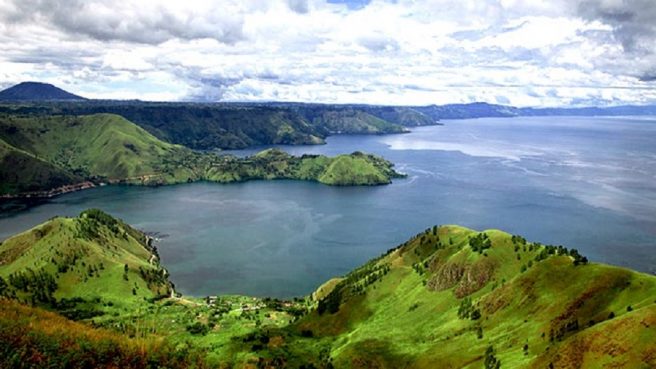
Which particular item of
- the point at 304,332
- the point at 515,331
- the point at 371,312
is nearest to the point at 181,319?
the point at 304,332

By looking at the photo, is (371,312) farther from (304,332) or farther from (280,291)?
(280,291)

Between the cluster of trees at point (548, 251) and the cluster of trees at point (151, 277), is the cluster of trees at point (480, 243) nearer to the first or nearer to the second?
the cluster of trees at point (548, 251)

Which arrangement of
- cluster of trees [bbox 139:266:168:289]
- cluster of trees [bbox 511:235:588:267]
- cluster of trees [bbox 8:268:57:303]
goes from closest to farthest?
cluster of trees [bbox 511:235:588:267] → cluster of trees [bbox 8:268:57:303] → cluster of trees [bbox 139:266:168:289]

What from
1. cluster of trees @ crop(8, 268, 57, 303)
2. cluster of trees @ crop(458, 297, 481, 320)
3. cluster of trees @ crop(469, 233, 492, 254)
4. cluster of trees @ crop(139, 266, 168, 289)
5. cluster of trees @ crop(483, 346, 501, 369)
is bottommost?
cluster of trees @ crop(139, 266, 168, 289)

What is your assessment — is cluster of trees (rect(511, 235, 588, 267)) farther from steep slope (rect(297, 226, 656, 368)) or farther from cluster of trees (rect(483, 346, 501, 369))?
cluster of trees (rect(483, 346, 501, 369))

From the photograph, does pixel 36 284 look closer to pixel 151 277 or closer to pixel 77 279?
→ pixel 77 279

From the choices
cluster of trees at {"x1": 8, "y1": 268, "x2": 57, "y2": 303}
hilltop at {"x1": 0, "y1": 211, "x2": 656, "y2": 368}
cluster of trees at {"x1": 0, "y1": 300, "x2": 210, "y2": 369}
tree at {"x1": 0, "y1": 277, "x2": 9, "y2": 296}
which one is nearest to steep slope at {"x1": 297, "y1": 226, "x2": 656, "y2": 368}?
hilltop at {"x1": 0, "y1": 211, "x2": 656, "y2": 368}

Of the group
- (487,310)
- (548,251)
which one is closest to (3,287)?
(487,310)
